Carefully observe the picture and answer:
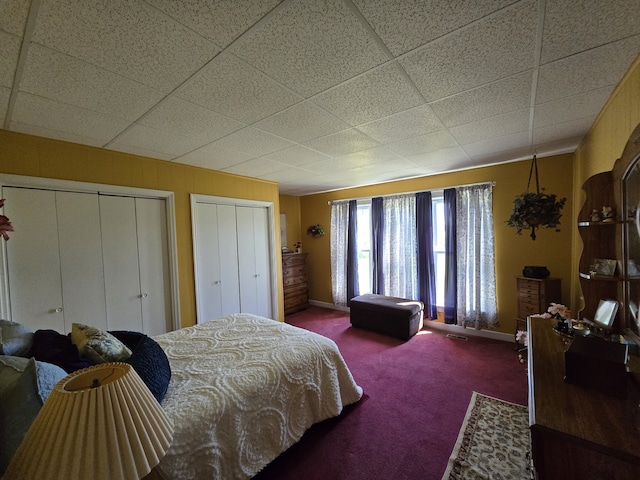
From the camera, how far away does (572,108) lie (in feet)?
6.22

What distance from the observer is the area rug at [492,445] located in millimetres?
1602

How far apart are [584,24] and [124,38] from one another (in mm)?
1993

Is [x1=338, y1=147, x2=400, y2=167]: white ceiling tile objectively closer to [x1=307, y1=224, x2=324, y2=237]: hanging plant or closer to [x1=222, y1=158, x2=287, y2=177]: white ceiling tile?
[x1=222, y1=158, x2=287, y2=177]: white ceiling tile

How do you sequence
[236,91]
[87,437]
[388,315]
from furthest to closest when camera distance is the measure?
[388,315]
[236,91]
[87,437]

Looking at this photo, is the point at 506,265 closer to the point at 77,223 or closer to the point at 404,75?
the point at 404,75

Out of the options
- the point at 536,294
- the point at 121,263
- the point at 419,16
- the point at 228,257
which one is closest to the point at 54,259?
the point at 121,263

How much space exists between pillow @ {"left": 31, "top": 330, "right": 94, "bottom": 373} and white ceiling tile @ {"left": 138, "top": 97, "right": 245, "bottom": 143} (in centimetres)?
152

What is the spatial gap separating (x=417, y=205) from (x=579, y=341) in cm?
312

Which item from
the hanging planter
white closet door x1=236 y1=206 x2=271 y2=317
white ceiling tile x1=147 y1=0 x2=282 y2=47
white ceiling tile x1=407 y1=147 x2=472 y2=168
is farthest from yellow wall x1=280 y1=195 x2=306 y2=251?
white ceiling tile x1=147 y1=0 x2=282 y2=47

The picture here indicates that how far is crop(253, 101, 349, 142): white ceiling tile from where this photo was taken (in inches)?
72.0

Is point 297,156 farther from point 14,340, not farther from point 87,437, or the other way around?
point 87,437

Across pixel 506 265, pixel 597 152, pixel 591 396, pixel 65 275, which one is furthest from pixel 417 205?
pixel 65 275

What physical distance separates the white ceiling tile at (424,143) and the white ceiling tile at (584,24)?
107 cm

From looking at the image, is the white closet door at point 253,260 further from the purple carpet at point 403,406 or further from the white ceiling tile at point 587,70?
the white ceiling tile at point 587,70
